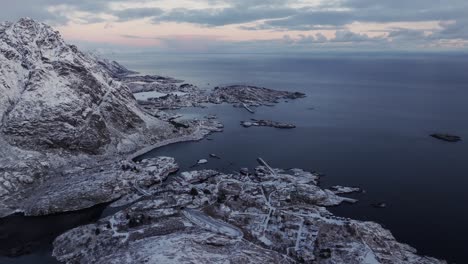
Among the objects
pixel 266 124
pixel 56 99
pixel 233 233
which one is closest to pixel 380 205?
pixel 233 233

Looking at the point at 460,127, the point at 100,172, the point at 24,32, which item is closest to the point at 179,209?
the point at 100,172

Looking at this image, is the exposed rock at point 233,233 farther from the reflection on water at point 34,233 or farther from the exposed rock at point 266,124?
the exposed rock at point 266,124

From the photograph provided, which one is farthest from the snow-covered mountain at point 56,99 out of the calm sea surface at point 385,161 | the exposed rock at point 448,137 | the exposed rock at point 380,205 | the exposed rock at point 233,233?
the exposed rock at point 448,137

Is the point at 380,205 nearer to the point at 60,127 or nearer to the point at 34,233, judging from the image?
the point at 34,233

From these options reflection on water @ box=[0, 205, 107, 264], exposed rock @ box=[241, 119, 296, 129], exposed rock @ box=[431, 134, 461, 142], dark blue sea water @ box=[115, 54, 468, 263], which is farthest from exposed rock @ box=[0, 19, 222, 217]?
exposed rock @ box=[431, 134, 461, 142]

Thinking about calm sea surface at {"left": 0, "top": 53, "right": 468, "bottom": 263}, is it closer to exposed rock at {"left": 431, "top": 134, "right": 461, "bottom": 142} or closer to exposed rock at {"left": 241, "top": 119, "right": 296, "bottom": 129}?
exposed rock at {"left": 431, "top": 134, "right": 461, "bottom": 142}

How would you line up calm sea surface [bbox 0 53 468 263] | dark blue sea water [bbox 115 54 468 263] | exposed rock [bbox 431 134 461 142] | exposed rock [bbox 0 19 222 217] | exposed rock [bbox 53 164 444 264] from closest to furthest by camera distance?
exposed rock [bbox 53 164 444 264], calm sea surface [bbox 0 53 468 263], dark blue sea water [bbox 115 54 468 263], exposed rock [bbox 0 19 222 217], exposed rock [bbox 431 134 461 142]

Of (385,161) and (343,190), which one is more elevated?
(385,161)
